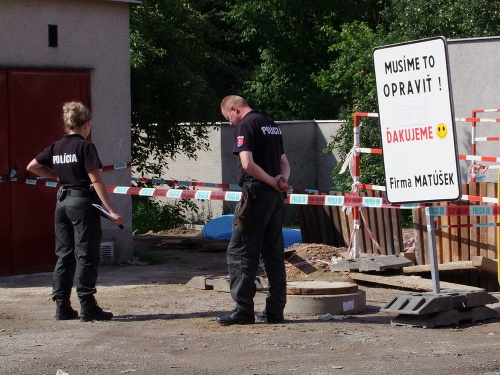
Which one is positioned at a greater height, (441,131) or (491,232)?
(441,131)

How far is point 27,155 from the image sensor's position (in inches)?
450

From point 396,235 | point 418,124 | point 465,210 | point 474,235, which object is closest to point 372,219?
point 396,235

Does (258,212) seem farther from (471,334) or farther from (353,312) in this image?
(471,334)

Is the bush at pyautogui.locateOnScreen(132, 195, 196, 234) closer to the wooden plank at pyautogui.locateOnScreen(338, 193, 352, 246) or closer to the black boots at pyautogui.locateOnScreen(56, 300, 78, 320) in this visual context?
the wooden plank at pyautogui.locateOnScreen(338, 193, 352, 246)

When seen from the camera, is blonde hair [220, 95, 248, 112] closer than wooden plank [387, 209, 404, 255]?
Yes

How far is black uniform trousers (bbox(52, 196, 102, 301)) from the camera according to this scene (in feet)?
27.3

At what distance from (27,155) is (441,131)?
563cm

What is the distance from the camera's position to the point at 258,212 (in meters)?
7.98

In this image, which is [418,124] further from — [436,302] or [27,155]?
[27,155]

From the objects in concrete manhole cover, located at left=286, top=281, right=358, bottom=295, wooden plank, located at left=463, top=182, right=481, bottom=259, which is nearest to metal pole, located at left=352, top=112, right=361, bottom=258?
wooden plank, located at left=463, top=182, right=481, bottom=259

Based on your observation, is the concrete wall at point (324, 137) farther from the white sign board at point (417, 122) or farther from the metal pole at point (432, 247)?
the metal pole at point (432, 247)

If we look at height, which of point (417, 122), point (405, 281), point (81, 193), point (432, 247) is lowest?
point (405, 281)

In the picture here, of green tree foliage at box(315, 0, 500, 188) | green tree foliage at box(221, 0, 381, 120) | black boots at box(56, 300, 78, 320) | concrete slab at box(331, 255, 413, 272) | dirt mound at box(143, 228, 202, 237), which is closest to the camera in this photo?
black boots at box(56, 300, 78, 320)

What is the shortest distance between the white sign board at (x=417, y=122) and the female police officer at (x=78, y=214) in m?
2.49
